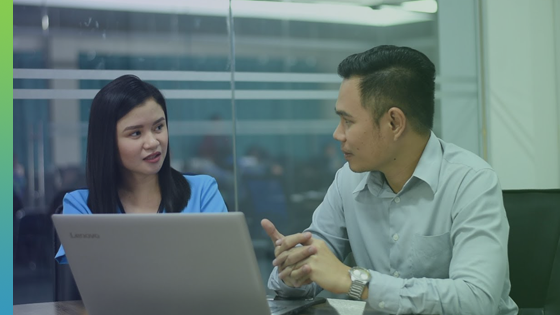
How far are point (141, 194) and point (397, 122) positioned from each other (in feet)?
3.23

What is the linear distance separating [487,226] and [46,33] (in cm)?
321

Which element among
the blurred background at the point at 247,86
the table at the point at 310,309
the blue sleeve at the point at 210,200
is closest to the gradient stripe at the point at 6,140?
the blurred background at the point at 247,86

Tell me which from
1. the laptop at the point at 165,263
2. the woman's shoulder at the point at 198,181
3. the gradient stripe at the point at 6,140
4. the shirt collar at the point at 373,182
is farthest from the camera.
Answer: the gradient stripe at the point at 6,140

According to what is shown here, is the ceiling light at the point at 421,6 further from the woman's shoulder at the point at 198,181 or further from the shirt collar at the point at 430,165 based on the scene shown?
the shirt collar at the point at 430,165

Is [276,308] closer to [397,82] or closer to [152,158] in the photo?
[397,82]

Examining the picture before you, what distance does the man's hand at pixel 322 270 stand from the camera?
A: 138cm

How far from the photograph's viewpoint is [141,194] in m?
2.18

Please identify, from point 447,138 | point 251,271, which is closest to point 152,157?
point 251,271

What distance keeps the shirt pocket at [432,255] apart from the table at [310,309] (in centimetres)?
19

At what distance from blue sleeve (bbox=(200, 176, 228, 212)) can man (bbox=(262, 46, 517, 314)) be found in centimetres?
56

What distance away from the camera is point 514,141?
4633mm

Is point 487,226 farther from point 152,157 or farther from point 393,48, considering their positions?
point 152,157

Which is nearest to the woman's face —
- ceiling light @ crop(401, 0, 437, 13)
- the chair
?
the chair

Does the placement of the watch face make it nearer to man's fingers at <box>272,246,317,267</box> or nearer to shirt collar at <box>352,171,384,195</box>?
man's fingers at <box>272,246,317,267</box>
